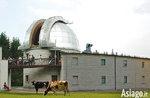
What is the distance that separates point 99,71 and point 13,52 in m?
35.4

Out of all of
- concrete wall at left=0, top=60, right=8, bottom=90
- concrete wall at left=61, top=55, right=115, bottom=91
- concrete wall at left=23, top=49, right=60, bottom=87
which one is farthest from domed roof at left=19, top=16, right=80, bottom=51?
concrete wall at left=0, top=60, right=8, bottom=90

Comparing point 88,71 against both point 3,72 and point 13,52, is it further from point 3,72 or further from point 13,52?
point 13,52

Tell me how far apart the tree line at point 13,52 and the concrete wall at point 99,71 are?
99.2 ft

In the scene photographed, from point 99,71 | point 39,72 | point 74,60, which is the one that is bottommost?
point 39,72

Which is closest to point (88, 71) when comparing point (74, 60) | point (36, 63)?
point (74, 60)

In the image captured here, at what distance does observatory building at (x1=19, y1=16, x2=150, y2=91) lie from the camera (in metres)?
39.9

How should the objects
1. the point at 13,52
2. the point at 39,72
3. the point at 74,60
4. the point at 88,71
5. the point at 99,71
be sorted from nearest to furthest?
the point at 74,60
the point at 88,71
the point at 99,71
the point at 39,72
the point at 13,52

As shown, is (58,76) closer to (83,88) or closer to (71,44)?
(83,88)

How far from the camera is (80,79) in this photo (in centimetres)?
4025

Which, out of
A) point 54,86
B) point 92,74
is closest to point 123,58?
point 92,74

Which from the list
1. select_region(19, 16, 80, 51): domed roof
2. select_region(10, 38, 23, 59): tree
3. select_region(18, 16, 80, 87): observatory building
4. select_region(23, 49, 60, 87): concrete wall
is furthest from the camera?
select_region(10, 38, 23, 59): tree

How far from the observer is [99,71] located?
42.2m

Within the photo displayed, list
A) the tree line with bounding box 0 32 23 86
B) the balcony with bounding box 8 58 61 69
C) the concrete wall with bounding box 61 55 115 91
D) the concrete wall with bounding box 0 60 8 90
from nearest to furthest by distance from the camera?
1. the concrete wall with bounding box 61 55 115 91
2. the balcony with bounding box 8 58 61 69
3. the concrete wall with bounding box 0 60 8 90
4. the tree line with bounding box 0 32 23 86

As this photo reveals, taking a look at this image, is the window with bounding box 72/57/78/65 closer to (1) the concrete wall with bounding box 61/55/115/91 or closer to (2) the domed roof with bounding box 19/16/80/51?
(1) the concrete wall with bounding box 61/55/115/91
